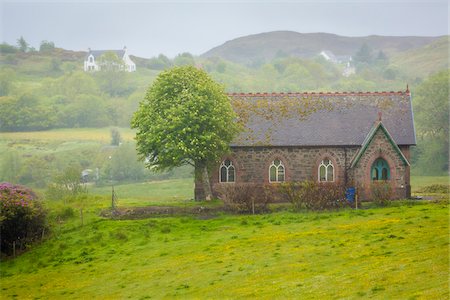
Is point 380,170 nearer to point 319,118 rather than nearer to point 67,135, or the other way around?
point 319,118

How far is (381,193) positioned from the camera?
54.8m

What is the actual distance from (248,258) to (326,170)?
2491 cm

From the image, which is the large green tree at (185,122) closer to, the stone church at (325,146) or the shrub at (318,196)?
the stone church at (325,146)

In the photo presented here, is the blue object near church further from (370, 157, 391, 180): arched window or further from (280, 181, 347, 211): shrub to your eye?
(370, 157, 391, 180): arched window

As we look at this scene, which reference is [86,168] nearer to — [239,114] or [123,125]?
[123,125]

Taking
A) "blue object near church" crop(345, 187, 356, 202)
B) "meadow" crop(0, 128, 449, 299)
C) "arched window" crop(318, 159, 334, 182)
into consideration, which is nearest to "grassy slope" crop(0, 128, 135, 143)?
"arched window" crop(318, 159, 334, 182)

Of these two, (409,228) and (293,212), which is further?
(293,212)

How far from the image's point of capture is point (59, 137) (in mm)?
160375

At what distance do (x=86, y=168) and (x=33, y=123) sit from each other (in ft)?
137

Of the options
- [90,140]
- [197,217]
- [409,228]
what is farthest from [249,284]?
[90,140]

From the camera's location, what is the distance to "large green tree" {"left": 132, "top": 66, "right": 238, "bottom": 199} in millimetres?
56969

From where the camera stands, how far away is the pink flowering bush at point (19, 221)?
48.1m

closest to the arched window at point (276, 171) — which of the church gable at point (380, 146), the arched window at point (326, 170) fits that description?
the arched window at point (326, 170)

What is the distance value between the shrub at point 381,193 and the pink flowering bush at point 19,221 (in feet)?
81.4
